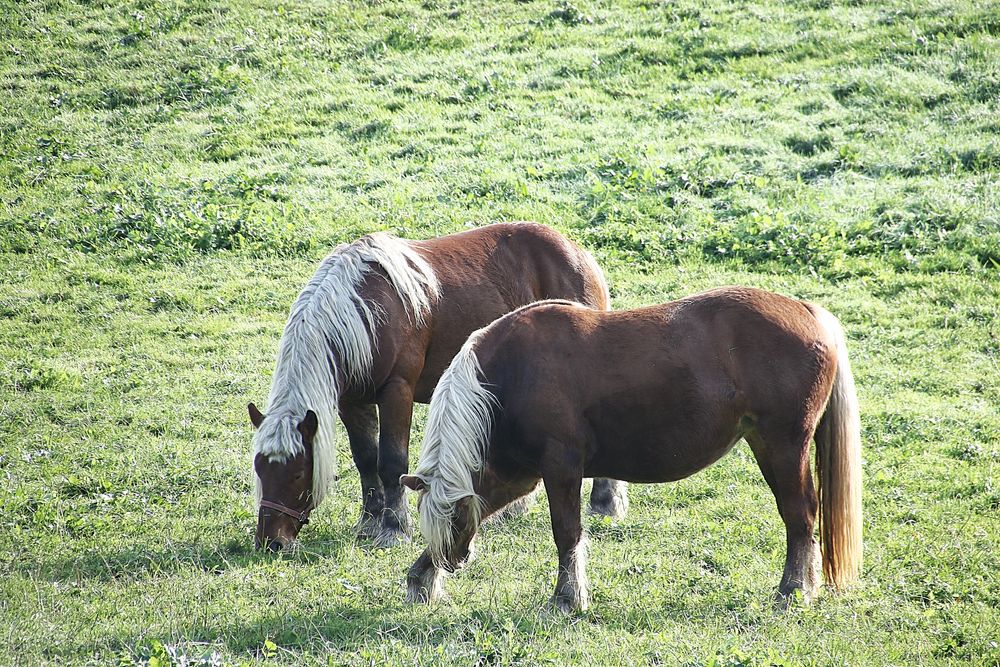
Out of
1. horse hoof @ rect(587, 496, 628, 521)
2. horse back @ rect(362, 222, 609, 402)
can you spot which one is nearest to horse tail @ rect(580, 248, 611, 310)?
horse back @ rect(362, 222, 609, 402)

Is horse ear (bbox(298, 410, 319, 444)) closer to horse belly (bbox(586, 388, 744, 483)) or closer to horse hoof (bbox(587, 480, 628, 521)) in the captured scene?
horse belly (bbox(586, 388, 744, 483))

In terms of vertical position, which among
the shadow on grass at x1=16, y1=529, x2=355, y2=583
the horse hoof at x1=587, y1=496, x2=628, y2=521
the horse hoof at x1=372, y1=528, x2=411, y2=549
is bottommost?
the horse hoof at x1=587, y1=496, x2=628, y2=521

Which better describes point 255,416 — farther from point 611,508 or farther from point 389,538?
point 611,508

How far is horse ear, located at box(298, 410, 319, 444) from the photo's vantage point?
21.1 feet

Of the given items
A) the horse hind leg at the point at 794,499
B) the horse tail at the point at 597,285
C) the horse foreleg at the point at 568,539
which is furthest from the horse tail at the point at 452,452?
the horse tail at the point at 597,285

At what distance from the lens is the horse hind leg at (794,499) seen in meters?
5.64

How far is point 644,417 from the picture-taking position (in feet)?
18.9

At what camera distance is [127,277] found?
12336 millimetres

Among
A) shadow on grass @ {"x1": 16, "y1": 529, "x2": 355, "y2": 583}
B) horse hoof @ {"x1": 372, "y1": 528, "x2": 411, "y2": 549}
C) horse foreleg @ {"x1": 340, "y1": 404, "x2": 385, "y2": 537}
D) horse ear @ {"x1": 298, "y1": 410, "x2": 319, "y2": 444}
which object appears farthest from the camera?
horse foreleg @ {"x1": 340, "y1": 404, "x2": 385, "y2": 537}

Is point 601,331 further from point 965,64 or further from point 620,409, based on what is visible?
point 965,64

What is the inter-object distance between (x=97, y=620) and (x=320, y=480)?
156 cm

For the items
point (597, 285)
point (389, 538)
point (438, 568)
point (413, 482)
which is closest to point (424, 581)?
point (438, 568)

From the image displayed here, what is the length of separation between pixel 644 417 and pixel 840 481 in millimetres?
1233

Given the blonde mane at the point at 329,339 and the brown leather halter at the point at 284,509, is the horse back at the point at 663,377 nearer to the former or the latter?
the blonde mane at the point at 329,339
